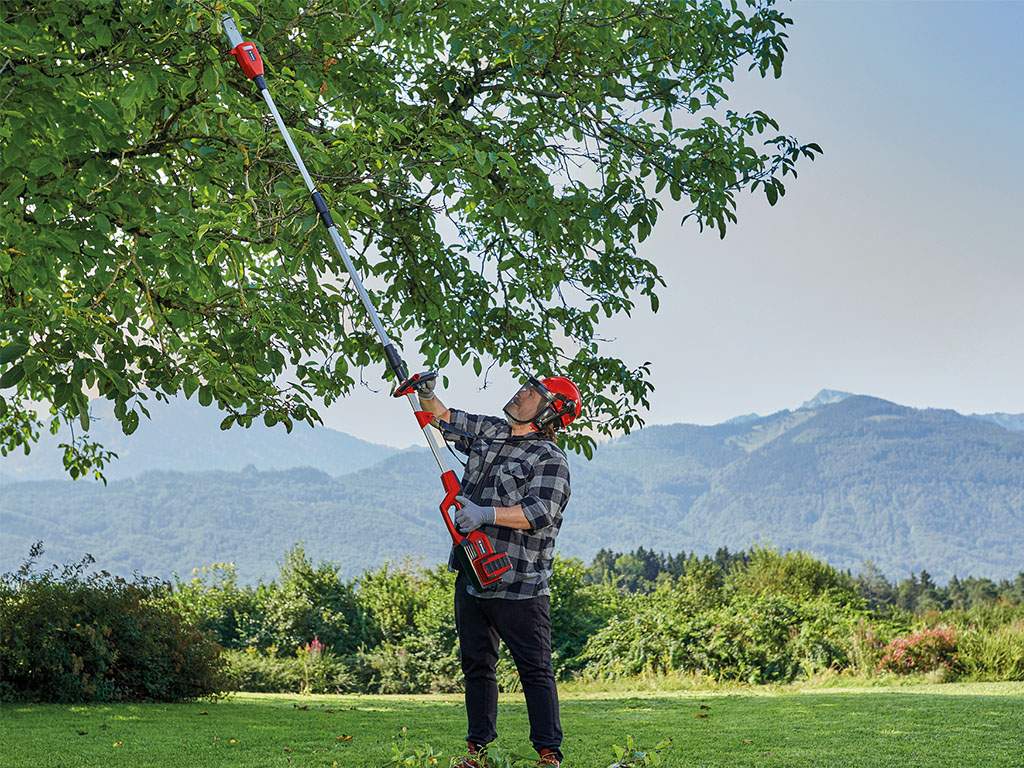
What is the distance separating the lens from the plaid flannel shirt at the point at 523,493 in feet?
15.4

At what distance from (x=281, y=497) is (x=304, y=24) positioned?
16639 cm

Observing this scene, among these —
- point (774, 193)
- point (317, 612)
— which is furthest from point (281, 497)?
point (774, 193)

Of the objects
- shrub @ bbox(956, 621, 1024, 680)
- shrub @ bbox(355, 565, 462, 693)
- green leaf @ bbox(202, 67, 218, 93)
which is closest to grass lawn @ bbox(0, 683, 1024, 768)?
shrub @ bbox(956, 621, 1024, 680)

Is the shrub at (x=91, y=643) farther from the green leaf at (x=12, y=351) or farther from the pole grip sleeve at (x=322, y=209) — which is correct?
the pole grip sleeve at (x=322, y=209)

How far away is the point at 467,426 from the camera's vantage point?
5238mm

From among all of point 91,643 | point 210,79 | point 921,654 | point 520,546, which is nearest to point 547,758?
point 520,546

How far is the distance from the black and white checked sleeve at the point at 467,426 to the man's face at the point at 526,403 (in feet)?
0.89

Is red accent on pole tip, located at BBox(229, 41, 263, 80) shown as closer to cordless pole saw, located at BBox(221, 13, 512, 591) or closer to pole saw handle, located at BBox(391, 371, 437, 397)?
cordless pole saw, located at BBox(221, 13, 512, 591)

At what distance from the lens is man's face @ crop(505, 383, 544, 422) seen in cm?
489

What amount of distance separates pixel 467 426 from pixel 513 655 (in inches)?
46.2

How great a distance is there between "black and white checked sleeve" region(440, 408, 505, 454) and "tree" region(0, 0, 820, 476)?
1.19 metres

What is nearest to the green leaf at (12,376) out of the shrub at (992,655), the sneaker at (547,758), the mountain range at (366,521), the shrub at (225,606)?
the sneaker at (547,758)

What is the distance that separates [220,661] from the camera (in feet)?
34.5

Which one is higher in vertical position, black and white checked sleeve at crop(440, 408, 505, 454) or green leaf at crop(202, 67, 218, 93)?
green leaf at crop(202, 67, 218, 93)
